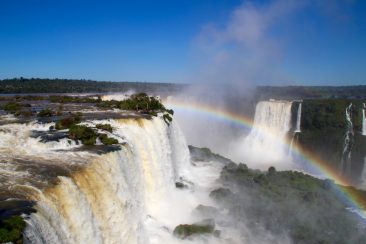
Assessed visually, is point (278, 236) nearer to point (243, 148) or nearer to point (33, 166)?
point (33, 166)

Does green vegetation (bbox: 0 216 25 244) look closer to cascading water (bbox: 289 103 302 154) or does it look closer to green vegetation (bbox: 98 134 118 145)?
green vegetation (bbox: 98 134 118 145)

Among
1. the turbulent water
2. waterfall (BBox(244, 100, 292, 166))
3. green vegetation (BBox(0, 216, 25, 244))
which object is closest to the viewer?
green vegetation (BBox(0, 216, 25, 244))

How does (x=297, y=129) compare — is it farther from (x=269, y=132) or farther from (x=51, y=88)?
(x=51, y=88)

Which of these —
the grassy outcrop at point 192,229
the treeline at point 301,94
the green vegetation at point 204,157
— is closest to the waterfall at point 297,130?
the treeline at point 301,94

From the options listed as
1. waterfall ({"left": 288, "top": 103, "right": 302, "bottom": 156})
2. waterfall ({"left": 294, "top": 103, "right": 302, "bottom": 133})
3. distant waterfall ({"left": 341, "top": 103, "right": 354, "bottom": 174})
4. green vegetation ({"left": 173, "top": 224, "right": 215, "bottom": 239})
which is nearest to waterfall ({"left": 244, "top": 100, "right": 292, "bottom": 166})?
waterfall ({"left": 288, "top": 103, "right": 302, "bottom": 156})

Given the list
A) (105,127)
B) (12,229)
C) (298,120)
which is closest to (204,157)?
(298,120)

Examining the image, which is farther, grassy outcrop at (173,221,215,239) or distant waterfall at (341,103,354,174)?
distant waterfall at (341,103,354,174)

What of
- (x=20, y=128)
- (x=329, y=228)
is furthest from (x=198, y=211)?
(x=20, y=128)

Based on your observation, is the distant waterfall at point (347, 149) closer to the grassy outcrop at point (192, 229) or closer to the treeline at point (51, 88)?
the grassy outcrop at point (192, 229)

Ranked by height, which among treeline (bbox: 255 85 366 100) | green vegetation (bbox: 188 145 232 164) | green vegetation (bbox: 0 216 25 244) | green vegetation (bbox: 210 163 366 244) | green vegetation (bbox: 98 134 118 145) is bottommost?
green vegetation (bbox: 210 163 366 244)
